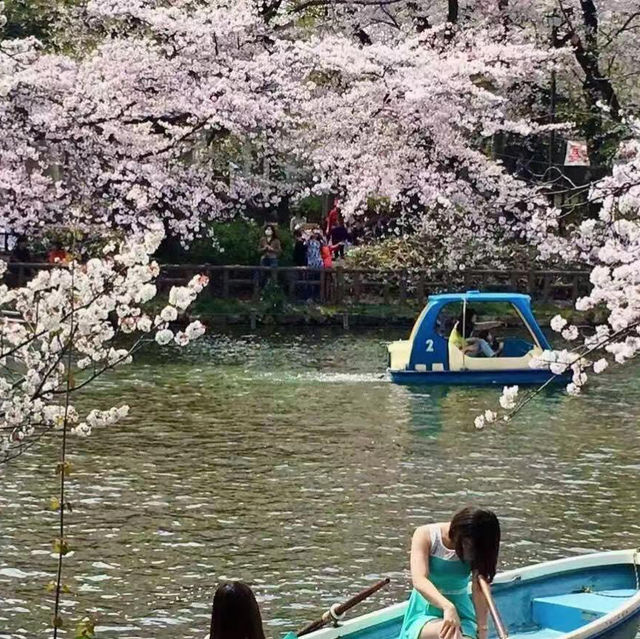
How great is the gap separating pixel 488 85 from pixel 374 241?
4455 mm

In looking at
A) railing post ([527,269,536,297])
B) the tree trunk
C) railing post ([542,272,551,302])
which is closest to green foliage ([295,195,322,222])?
the tree trunk

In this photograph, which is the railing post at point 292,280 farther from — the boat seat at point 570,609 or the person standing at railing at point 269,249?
the boat seat at point 570,609

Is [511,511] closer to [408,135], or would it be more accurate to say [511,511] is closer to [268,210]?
[408,135]

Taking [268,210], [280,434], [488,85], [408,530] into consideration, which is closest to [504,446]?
[280,434]

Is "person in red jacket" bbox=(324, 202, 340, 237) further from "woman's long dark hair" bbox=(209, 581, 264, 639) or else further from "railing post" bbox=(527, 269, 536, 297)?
"woman's long dark hair" bbox=(209, 581, 264, 639)

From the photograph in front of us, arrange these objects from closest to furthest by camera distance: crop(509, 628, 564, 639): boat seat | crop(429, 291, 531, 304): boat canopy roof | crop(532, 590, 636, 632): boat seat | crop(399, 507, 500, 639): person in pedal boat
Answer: crop(399, 507, 500, 639): person in pedal boat, crop(509, 628, 564, 639): boat seat, crop(532, 590, 636, 632): boat seat, crop(429, 291, 531, 304): boat canopy roof

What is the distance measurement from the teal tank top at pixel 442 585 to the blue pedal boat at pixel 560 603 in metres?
1.01

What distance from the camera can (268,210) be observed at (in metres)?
32.4

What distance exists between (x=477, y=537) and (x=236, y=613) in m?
1.86

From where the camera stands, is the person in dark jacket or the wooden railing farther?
the person in dark jacket

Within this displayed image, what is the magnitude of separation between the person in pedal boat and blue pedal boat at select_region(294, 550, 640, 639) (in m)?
1.03

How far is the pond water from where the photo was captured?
10.9 m

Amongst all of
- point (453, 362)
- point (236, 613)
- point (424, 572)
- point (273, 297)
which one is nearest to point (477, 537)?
point (424, 572)

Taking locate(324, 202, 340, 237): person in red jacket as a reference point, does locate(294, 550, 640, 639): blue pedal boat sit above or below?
below
